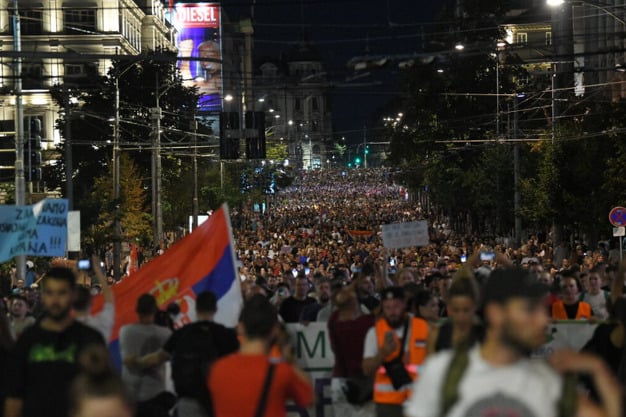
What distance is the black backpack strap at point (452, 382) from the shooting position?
517 centimetres

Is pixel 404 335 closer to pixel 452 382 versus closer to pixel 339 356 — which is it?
pixel 339 356

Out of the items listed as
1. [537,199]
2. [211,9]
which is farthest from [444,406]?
[211,9]

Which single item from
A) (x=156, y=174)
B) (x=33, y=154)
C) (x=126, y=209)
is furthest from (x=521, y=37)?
(x=33, y=154)

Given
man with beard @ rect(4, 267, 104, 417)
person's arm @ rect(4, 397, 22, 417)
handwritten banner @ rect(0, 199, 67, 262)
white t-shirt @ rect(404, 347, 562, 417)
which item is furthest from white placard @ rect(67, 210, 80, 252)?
white t-shirt @ rect(404, 347, 562, 417)

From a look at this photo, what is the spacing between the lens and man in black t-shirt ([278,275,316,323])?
14.8 meters

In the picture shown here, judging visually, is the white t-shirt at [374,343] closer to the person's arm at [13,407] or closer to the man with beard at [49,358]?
the man with beard at [49,358]

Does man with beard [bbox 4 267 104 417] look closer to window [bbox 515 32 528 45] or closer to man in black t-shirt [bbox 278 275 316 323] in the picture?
man in black t-shirt [bbox 278 275 316 323]

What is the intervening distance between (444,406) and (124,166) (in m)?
53.4

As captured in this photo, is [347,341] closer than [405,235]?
Yes

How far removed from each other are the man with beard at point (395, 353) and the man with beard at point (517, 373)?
13.8 feet

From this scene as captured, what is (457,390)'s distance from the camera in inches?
203

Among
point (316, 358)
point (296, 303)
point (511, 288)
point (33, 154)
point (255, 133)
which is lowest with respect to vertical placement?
point (316, 358)

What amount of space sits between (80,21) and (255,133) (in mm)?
59492

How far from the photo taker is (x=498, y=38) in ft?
239
